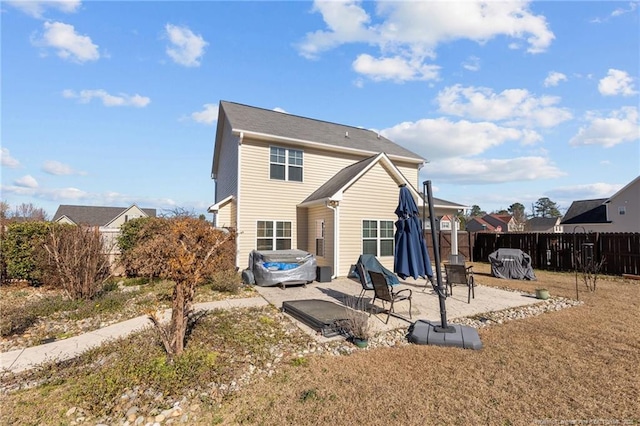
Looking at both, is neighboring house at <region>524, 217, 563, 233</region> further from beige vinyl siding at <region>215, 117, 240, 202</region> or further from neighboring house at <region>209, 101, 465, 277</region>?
beige vinyl siding at <region>215, 117, 240, 202</region>

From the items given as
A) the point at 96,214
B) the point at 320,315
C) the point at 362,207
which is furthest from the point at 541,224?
the point at 96,214

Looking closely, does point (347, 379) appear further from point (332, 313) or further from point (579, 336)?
point (579, 336)

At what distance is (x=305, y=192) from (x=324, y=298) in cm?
670

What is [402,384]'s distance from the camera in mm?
3621

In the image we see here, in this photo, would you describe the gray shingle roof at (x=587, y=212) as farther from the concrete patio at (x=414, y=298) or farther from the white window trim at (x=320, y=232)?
the white window trim at (x=320, y=232)

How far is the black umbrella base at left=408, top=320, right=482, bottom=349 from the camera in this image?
4844 millimetres

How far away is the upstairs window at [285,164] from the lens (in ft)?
44.7

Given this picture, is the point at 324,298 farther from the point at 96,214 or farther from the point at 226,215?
the point at 96,214

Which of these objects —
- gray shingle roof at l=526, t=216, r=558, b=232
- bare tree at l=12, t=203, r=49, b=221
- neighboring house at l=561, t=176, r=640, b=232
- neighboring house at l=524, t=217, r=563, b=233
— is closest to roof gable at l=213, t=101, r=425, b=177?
neighboring house at l=561, t=176, r=640, b=232

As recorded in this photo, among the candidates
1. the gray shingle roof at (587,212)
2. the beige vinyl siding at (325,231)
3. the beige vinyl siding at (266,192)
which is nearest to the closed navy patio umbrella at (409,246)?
the beige vinyl siding at (325,231)

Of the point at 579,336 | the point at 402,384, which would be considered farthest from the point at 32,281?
the point at 579,336

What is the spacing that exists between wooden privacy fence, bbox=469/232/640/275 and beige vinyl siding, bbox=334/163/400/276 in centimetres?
664

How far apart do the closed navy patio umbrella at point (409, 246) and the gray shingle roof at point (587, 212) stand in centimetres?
3247

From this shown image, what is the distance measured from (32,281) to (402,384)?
40.8 ft
